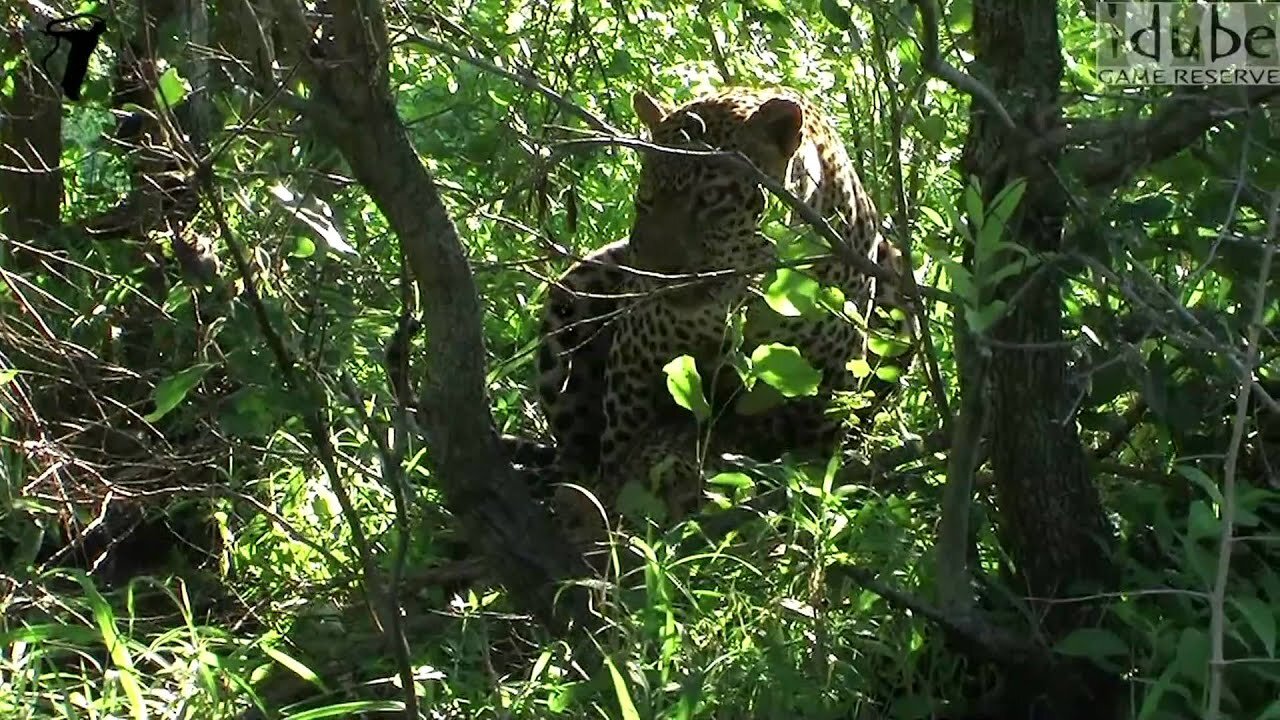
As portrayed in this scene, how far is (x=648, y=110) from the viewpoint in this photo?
4.46 meters

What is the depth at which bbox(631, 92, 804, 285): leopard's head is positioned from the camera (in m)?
4.29

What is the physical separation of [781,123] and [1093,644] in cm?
193

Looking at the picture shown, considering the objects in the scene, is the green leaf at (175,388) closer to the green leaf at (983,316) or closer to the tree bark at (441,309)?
the tree bark at (441,309)

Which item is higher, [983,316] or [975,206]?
[975,206]

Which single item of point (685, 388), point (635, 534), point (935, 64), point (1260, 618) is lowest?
point (635, 534)

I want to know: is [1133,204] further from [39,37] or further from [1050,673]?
[39,37]

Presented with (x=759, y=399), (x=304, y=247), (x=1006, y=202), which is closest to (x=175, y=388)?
(x=304, y=247)

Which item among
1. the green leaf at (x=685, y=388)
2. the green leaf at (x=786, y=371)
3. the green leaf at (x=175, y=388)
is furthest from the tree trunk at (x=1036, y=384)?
the green leaf at (x=175, y=388)

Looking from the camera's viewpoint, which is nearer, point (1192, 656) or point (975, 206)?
point (975, 206)

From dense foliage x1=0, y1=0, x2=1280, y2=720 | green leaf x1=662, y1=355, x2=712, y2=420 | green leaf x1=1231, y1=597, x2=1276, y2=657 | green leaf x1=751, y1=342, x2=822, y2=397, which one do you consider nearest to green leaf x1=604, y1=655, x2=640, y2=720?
dense foliage x1=0, y1=0, x2=1280, y2=720

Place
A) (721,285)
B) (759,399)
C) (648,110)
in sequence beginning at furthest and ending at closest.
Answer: (648,110), (721,285), (759,399)

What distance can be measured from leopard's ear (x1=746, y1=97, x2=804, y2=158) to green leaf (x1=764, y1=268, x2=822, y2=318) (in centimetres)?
154

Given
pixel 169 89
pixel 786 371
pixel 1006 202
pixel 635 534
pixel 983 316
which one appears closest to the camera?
pixel 983 316

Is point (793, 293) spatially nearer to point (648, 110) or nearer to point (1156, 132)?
point (1156, 132)
